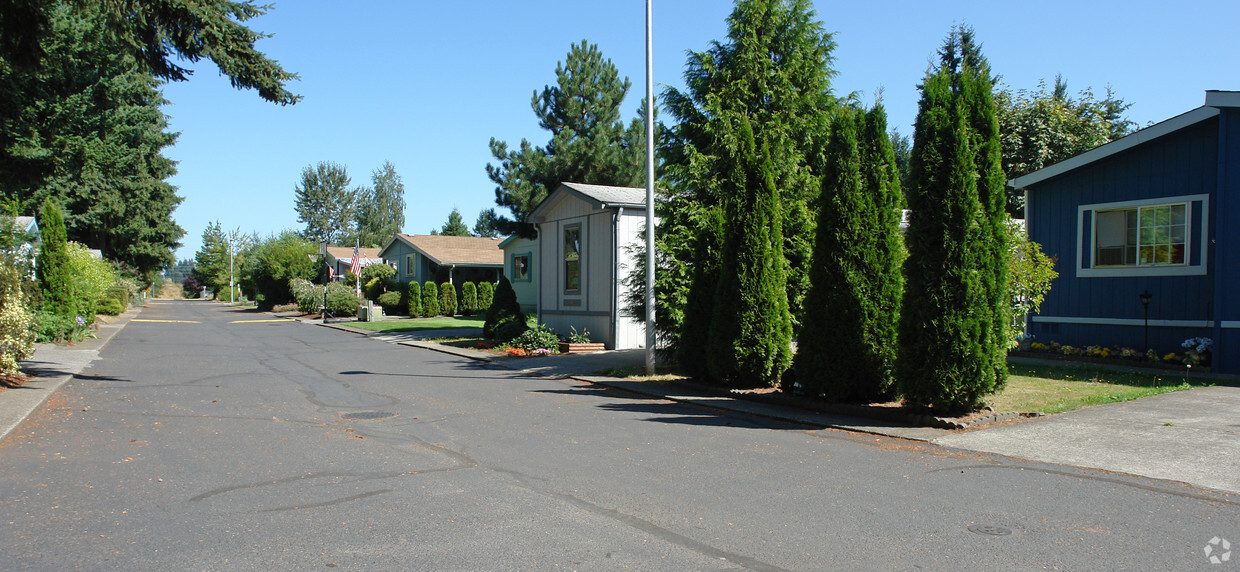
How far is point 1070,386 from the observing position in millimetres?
11656

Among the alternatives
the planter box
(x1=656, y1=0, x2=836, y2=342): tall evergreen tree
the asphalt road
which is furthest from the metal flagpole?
the planter box

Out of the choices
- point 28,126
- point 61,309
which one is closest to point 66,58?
point 61,309

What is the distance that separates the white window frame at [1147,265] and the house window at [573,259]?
1175 cm

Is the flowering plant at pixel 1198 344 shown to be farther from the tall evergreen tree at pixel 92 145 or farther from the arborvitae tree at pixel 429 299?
the arborvitae tree at pixel 429 299

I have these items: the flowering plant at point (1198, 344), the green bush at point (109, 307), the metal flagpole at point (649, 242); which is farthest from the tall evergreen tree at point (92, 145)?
the flowering plant at point (1198, 344)

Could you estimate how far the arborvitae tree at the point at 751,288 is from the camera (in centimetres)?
1184

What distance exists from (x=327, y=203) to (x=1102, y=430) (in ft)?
302

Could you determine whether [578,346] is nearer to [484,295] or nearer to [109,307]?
[484,295]

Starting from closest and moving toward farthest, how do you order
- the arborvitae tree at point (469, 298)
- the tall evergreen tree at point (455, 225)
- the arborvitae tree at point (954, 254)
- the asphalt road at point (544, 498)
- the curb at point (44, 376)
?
the asphalt road at point (544, 498), the arborvitae tree at point (954, 254), the curb at point (44, 376), the arborvitae tree at point (469, 298), the tall evergreen tree at point (455, 225)

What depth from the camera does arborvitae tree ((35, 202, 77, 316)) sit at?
68.2 ft

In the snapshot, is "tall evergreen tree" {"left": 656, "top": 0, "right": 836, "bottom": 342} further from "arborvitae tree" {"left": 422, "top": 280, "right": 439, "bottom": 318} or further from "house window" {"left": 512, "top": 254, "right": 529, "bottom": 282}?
"arborvitae tree" {"left": 422, "top": 280, "right": 439, "bottom": 318}

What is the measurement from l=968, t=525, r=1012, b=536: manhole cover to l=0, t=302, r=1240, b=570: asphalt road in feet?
0.07

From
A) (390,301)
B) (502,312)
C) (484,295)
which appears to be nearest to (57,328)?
(502,312)

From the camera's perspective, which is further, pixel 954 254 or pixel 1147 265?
pixel 1147 265
